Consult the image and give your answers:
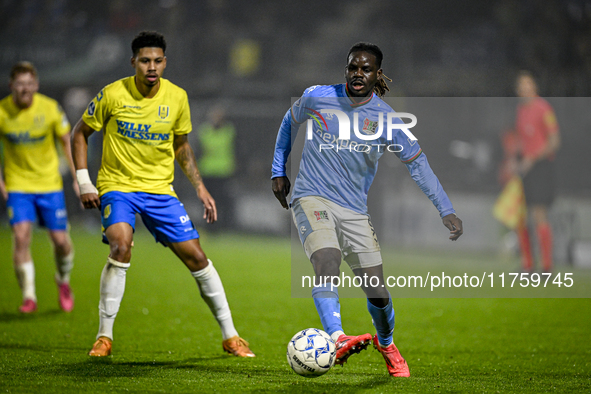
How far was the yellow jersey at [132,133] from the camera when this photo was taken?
458cm

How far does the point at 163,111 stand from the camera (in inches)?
184

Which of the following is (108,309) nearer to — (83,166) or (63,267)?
(83,166)

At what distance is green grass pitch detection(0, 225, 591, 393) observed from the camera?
378 cm

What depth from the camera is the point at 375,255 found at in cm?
398

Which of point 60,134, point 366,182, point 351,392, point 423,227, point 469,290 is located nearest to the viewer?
point 351,392

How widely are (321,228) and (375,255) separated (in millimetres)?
344

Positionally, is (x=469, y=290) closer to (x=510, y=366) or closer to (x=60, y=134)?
(x=510, y=366)

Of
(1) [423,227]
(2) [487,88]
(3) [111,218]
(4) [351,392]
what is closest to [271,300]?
(3) [111,218]

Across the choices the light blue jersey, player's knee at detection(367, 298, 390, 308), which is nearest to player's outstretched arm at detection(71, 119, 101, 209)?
the light blue jersey

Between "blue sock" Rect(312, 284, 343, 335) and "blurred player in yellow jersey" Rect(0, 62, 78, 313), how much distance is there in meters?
3.46

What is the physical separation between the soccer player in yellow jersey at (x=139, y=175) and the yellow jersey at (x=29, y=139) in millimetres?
2115

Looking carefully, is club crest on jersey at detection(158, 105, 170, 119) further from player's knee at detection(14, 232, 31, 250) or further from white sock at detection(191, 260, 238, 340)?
player's knee at detection(14, 232, 31, 250)

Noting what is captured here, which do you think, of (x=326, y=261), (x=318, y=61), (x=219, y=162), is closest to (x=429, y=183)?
(x=326, y=261)

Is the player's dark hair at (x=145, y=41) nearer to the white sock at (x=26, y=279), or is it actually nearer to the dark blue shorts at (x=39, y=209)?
the dark blue shorts at (x=39, y=209)
